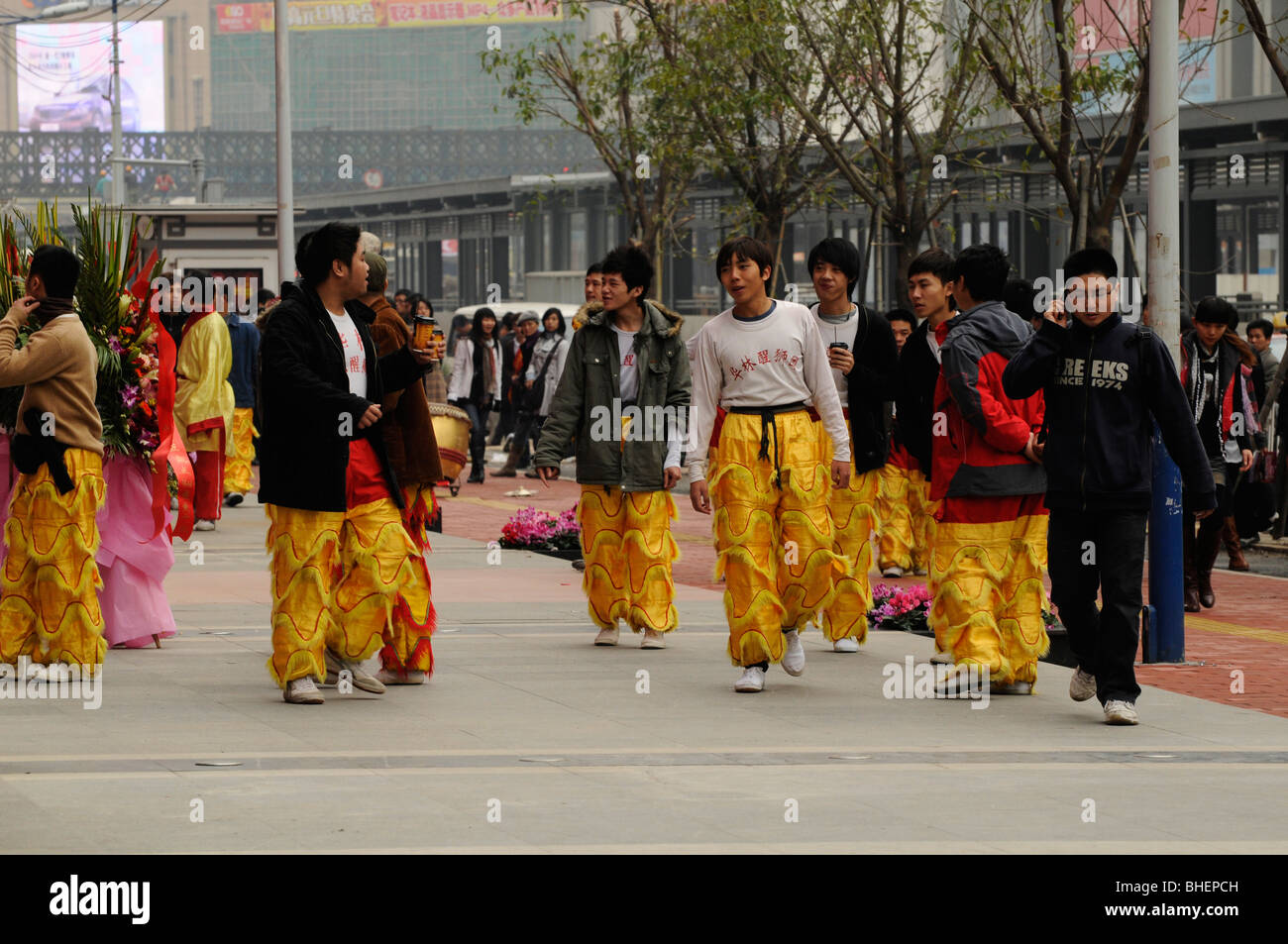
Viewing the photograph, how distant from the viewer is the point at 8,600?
9.11m

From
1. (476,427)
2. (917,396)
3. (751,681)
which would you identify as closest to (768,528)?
(751,681)

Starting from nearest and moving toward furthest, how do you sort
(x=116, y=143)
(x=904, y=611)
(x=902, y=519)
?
(x=904, y=611), (x=902, y=519), (x=116, y=143)

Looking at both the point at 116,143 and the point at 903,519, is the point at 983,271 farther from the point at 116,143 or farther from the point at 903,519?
the point at 116,143

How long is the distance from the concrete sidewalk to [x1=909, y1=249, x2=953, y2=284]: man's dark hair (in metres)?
1.78

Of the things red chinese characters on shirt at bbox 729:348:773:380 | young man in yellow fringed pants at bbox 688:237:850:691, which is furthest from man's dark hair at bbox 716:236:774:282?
red chinese characters on shirt at bbox 729:348:773:380

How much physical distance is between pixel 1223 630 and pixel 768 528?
11.3 feet

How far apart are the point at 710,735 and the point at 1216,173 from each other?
58.5ft

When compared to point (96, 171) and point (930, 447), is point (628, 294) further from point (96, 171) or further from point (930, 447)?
point (96, 171)

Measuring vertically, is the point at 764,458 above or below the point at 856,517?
above

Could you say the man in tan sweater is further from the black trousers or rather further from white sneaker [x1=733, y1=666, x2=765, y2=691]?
the black trousers

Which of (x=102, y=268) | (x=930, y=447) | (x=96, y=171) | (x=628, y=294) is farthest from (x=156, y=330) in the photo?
(x=96, y=171)

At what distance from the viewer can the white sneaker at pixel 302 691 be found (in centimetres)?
856

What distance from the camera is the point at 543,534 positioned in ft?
50.1

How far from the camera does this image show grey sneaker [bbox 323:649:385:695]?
8.87m
